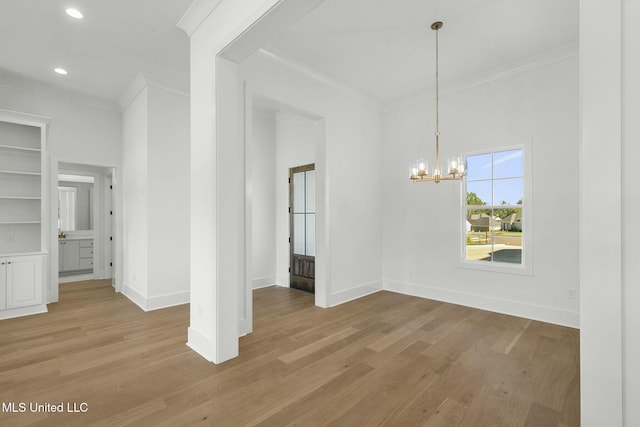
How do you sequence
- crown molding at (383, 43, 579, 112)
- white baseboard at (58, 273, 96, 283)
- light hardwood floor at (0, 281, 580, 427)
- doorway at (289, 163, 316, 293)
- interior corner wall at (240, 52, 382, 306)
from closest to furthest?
light hardwood floor at (0, 281, 580, 427)
crown molding at (383, 43, 579, 112)
interior corner wall at (240, 52, 382, 306)
doorway at (289, 163, 316, 293)
white baseboard at (58, 273, 96, 283)

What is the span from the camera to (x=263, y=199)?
610 cm

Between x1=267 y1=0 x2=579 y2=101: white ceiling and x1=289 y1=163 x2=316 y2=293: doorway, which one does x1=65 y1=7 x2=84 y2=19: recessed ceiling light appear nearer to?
x1=267 y1=0 x2=579 y2=101: white ceiling

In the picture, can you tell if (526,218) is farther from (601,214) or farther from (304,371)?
(601,214)

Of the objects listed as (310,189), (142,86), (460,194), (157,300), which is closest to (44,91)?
(142,86)

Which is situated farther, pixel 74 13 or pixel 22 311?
pixel 22 311

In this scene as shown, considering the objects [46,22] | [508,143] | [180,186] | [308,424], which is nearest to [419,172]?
[508,143]

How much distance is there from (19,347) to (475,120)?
20.5 ft

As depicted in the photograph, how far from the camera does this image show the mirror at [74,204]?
24.6ft

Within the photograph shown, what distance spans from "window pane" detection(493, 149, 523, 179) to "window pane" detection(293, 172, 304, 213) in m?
3.21

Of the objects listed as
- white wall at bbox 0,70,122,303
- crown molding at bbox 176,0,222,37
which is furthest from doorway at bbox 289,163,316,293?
white wall at bbox 0,70,122,303

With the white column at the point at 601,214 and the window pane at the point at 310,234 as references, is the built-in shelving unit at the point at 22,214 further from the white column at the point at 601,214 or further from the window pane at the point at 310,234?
the white column at the point at 601,214

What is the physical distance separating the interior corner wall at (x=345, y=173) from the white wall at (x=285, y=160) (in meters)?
0.97

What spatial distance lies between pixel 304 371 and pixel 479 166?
12.7ft

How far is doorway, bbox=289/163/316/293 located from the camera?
5629mm
